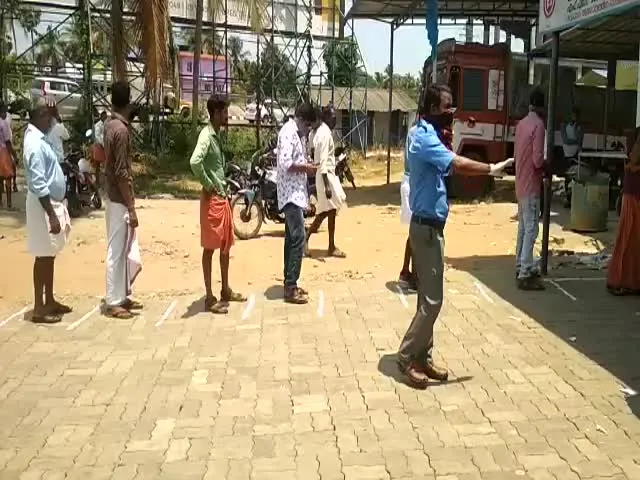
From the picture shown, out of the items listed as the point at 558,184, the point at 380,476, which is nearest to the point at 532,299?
the point at 380,476

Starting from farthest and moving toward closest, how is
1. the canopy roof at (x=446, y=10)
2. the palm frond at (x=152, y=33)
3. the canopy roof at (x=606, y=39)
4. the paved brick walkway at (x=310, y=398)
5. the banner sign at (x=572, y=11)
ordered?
the canopy roof at (x=446, y=10) → the palm frond at (x=152, y=33) → the canopy roof at (x=606, y=39) → the banner sign at (x=572, y=11) → the paved brick walkway at (x=310, y=398)

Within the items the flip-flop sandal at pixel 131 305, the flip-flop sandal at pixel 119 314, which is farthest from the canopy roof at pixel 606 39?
the flip-flop sandal at pixel 119 314

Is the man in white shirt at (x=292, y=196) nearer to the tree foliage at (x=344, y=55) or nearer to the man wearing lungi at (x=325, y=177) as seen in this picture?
the man wearing lungi at (x=325, y=177)

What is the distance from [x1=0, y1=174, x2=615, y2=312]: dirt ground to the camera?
8086 mm

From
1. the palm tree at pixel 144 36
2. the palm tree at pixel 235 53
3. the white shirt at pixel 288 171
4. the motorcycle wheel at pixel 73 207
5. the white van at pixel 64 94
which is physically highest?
the palm tree at pixel 235 53

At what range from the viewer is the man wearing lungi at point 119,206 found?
625cm

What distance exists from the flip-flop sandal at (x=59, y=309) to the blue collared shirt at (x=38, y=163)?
A: 93 centimetres

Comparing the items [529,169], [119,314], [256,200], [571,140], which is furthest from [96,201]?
[571,140]

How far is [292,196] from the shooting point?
679cm

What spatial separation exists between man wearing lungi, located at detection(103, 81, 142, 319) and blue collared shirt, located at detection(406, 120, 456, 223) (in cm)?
258

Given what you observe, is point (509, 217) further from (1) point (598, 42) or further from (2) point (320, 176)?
(2) point (320, 176)

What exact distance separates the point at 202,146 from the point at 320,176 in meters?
2.86

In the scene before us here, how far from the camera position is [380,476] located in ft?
11.8

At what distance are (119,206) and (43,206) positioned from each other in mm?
576
